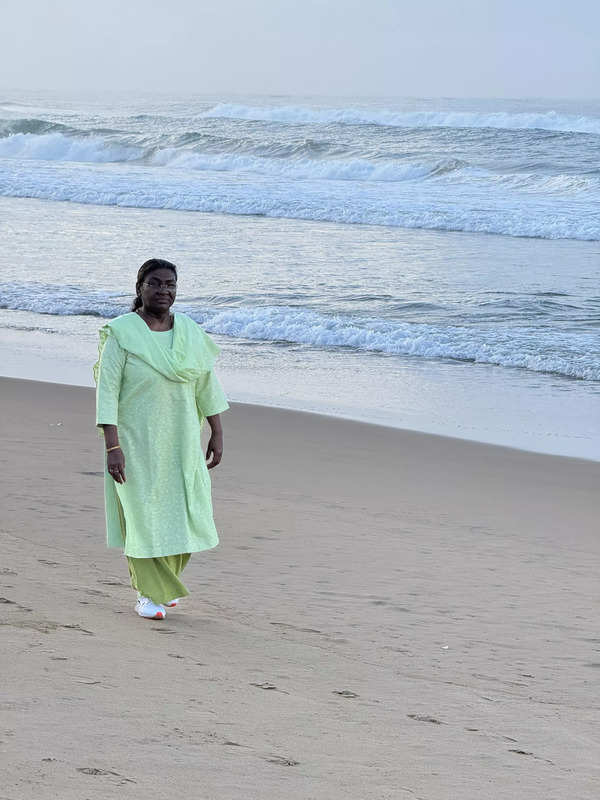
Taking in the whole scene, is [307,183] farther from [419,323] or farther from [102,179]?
[419,323]

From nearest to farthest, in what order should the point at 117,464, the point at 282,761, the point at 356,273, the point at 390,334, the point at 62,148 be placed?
the point at 282,761
the point at 117,464
the point at 390,334
the point at 356,273
the point at 62,148

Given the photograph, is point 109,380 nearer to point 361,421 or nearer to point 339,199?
point 361,421

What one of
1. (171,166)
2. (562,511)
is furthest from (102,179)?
(562,511)

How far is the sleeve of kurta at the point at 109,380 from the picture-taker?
3.86 meters

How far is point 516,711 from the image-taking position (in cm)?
337

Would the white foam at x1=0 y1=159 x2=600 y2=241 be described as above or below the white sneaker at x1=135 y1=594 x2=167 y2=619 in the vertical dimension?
above

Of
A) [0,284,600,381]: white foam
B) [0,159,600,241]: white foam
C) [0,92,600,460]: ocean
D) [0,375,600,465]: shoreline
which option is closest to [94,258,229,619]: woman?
[0,375,600,465]: shoreline

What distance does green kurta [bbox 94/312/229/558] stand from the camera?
3.90 meters

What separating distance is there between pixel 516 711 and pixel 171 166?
34243 millimetres

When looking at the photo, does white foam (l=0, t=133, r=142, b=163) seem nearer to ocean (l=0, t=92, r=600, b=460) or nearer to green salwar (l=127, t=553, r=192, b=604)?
ocean (l=0, t=92, r=600, b=460)

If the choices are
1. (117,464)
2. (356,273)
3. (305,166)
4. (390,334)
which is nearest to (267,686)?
(117,464)

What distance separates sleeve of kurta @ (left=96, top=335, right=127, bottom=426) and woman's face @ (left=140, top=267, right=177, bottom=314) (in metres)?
0.19

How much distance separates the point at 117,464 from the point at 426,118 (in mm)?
54370

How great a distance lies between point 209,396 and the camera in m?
4.09
